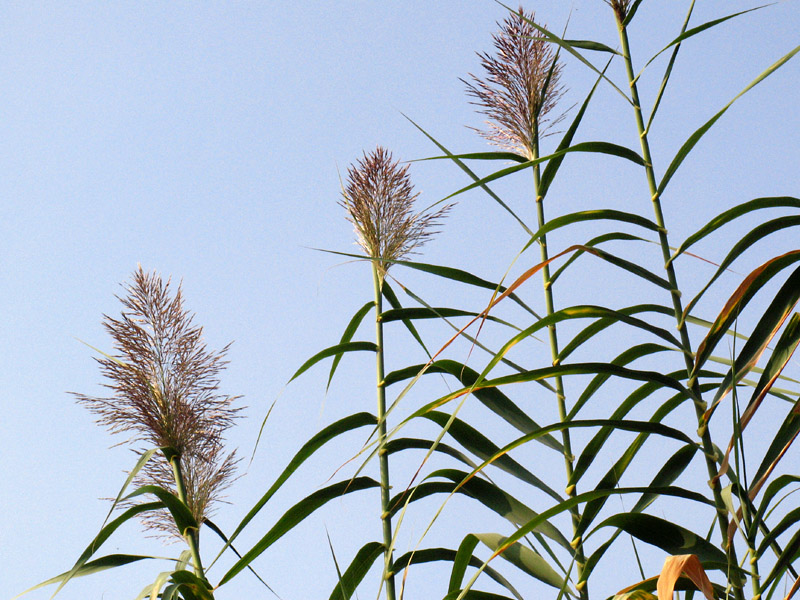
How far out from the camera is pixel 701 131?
1.31 meters

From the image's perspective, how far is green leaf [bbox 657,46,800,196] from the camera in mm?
1130

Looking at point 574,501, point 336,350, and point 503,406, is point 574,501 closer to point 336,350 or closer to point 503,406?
point 503,406

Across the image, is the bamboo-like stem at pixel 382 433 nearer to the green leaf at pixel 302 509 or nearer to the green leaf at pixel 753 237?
the green leaf at pixel 302 509

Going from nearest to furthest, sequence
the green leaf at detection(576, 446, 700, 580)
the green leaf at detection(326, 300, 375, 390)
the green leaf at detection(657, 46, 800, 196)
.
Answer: the green leaf at detection(657, 46, 800, 196) < the green leaf at detection(576, 446, 700, 580) < the green leaf at detection(326, 300, 375, 390)

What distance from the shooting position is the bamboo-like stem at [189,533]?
141cm

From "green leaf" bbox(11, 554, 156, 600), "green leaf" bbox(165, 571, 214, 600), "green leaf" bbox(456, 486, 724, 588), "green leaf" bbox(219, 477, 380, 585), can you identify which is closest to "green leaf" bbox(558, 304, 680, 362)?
"green leaf" bbox(456, 486, 724, 588)

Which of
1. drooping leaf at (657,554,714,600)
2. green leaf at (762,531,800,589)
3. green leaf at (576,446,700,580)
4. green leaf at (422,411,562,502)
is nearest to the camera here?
drooping leaf at (657,554,714,600)

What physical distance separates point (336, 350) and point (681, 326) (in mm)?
630

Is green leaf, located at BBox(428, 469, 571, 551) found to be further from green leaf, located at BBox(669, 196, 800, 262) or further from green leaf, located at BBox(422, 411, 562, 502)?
green leaf, located at BBox(669, 196, 800, 262)

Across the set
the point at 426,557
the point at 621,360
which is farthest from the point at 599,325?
the point at 426,557

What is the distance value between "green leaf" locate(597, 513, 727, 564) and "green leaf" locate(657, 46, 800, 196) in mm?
592

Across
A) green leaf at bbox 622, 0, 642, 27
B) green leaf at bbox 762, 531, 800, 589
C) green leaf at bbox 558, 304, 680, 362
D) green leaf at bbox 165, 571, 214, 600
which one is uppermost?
green leaf at bbox 622, 0, 642, 27

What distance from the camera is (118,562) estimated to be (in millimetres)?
1397

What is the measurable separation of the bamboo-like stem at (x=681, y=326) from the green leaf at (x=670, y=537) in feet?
0.10
